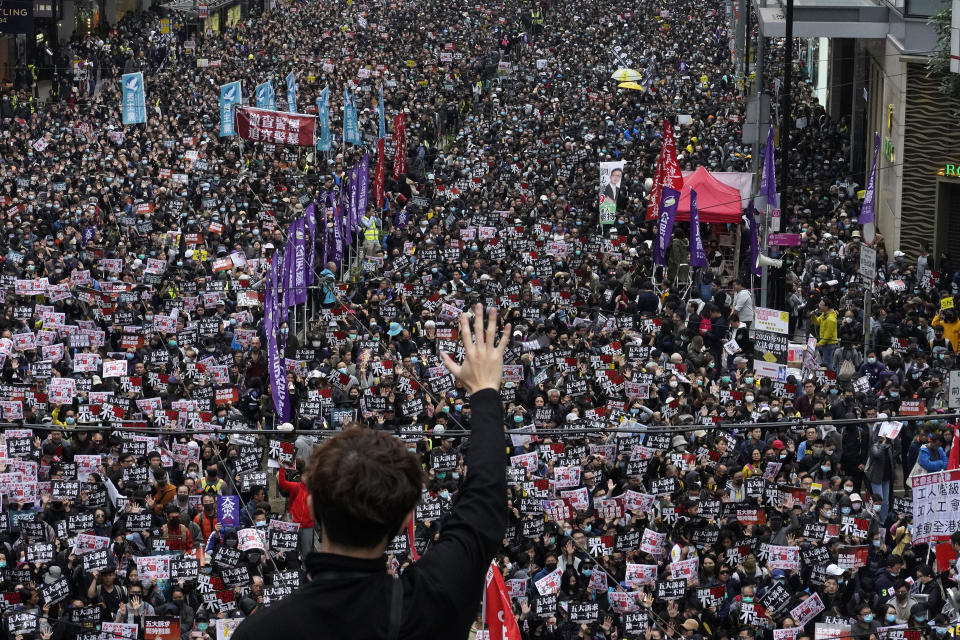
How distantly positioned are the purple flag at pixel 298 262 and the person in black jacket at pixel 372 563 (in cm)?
1903

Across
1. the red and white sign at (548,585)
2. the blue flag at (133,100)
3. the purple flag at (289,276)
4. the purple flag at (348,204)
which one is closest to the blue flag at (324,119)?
the blue flag at (133,100)

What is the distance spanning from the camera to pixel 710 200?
2667 centimetres

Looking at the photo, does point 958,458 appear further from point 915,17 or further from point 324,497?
point 915,17

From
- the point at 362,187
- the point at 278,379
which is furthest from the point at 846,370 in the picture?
the point at 362,187

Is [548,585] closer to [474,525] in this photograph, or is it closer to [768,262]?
[474,525]

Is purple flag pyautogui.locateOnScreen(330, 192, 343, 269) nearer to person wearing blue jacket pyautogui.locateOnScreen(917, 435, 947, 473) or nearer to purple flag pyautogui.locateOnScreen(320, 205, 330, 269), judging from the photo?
purple flag pyautogui.locateOnScreen(320, 205, 330, 269)

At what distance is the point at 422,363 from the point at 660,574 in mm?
6389

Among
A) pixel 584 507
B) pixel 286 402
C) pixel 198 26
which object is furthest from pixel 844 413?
pixel 198 26

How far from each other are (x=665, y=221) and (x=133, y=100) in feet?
53.4

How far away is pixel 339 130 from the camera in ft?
121

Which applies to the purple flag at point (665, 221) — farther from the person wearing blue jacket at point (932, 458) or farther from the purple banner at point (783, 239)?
the person wearing blue jacket at point (932, 458)

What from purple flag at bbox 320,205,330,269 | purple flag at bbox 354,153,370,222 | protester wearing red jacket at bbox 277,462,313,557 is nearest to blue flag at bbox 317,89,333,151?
purple flag at bbox 354,153,370,222

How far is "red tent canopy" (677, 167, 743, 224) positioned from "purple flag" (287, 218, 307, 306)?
778 cm

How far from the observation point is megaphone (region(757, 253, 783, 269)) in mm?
23698
